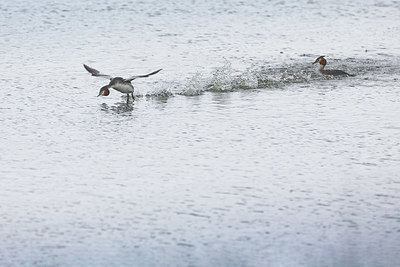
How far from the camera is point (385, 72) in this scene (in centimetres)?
1700

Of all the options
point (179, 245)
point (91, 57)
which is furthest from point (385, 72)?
point (179, 245)

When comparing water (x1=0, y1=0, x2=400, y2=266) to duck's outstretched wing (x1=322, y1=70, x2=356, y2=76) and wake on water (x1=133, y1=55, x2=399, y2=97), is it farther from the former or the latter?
duck's outstretched wing (x1=322, y1=70, x2=356, y2=76)

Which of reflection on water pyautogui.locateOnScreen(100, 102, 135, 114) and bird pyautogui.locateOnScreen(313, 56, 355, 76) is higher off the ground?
bird pyautogui.locateOnScreen(313, 56, 355, 76)

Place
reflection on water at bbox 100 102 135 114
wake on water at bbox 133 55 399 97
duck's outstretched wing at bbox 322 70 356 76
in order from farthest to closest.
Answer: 1. duck's outstretched wing at bbox 322 70 356 76
2. wake on water at bbox 133 55 399 97
3. reflection on water at bbox 100 102 135 114

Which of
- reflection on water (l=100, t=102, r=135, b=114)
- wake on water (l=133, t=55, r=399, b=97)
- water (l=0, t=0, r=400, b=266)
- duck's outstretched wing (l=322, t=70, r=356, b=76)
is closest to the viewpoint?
water (l=0, t=0, r=400, b=266)

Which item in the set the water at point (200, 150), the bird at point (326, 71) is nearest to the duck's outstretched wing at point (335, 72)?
the bird at point (326, 71)

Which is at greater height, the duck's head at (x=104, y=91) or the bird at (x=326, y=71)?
the bird at (x=326, y=71)

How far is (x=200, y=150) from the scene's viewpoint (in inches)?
456

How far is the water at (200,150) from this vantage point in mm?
8367

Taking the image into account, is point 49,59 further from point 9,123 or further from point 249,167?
point 249,167

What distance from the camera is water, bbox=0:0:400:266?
27.5 ft

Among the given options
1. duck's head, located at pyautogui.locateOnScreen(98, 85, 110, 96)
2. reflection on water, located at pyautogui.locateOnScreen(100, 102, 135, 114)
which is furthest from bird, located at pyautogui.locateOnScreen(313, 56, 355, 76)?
duck's head, located at pyautogui.locateOnScreen(98, 85, 110, 96)

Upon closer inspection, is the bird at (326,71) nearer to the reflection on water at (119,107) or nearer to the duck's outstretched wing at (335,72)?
the duck's outstretched wing at (335,72)

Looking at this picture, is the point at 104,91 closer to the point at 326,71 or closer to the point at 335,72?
the point at 326,71
